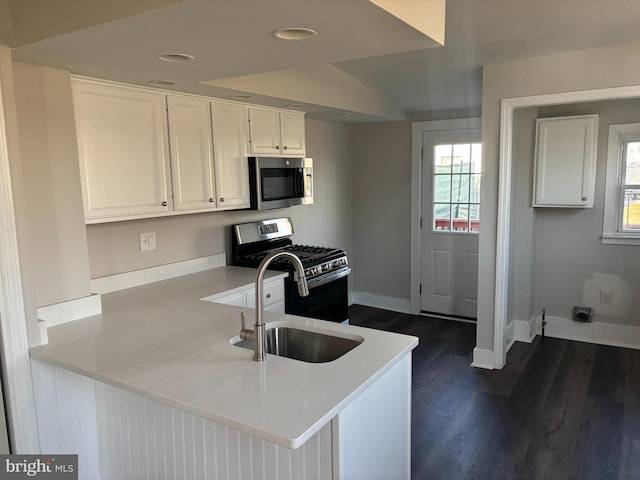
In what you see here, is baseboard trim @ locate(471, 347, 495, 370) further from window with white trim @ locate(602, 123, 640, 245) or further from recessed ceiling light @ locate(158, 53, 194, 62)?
recessed ceiling light @ locate(158, 53, 194, 62)

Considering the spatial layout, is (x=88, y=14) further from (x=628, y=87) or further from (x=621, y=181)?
(x=621, y=181)

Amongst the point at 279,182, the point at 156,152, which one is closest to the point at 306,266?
the point at 279,182

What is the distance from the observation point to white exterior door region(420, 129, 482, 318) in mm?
4820

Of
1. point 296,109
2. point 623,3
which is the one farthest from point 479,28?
point 296,109

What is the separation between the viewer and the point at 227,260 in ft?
12.1

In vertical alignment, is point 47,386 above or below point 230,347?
below

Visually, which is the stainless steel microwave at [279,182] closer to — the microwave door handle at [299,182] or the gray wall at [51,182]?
the microwave door handle at [299,182]

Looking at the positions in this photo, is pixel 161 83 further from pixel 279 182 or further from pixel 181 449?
pixel 181 449

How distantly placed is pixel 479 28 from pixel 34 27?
233 cm

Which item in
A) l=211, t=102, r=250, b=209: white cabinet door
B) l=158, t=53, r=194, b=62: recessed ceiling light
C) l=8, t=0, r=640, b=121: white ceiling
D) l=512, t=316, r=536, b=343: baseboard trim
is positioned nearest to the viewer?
l=8, t=0, r=640, b=121: white ceiling

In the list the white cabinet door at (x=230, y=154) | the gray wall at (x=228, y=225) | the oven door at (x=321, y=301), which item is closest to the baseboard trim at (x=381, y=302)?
the gray wall at (x=228, y=225)

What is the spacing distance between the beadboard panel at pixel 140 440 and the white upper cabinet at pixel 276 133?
6.35 feet

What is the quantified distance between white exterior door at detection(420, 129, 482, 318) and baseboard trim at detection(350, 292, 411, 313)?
271 mm

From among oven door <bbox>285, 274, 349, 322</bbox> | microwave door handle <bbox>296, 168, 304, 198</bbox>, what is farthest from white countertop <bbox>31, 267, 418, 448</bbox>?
microwave door handle <bbox>296, 168, 304, 198</bbox>
